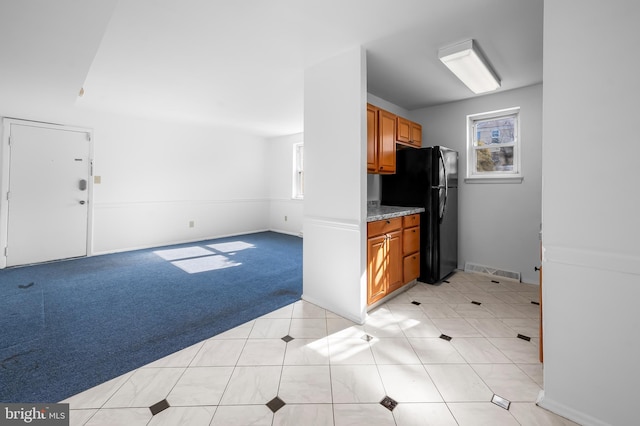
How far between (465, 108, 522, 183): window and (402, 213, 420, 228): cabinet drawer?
117cm

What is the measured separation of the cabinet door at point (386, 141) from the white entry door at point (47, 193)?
4.93 meters

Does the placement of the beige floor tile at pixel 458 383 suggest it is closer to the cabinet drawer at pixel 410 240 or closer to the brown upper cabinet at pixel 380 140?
the cabinet drawer at pixel 410 240

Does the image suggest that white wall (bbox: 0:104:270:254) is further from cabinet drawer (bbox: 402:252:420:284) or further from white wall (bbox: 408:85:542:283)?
cabinet drawer (bbox: 402:252:420:284)

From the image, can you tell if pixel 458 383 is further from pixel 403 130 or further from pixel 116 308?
pixel 116 308

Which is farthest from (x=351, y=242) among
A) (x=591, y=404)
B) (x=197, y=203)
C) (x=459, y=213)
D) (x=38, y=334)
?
(x=197, y=203)

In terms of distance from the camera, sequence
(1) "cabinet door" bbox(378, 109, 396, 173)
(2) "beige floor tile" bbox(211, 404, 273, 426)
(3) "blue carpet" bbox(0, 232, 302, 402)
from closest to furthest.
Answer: (2) "beige floor tile" bbox(211, 404, 273, 426)
(3) "blue carpet" bbox(0, 232, 302, 402)
(1) "cabinet door" bbox(378, 109, 396, 173)

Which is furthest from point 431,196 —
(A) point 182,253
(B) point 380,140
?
(A) point 182,253

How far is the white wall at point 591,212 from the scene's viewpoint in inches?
53.2

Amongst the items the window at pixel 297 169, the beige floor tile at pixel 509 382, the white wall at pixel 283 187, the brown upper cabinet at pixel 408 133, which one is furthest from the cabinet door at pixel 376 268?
the window at pixel 297 169

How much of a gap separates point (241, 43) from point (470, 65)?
2.24 metres

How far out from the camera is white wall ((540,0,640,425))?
4.44 feet

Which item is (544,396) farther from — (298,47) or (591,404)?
(298,47)

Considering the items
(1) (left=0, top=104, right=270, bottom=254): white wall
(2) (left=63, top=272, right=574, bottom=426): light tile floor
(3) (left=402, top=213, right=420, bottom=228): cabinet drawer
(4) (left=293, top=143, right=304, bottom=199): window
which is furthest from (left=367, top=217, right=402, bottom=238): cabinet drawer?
(1) (left=0, top=104, right=270, bottom=254): white wall

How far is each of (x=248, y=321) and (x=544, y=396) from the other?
87.1 inches
